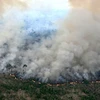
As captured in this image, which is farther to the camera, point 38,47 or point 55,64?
point 38,47

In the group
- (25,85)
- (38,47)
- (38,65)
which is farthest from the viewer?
(38,47)

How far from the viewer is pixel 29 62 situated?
156 metres

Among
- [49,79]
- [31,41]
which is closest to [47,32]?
[31,41]

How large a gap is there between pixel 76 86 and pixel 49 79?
1098 cm

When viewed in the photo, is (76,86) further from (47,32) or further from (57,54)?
(47,32)

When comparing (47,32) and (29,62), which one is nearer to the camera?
(29,62)

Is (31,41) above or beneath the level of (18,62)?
above

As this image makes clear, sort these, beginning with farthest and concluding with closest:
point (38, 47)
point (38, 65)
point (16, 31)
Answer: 1. point (16, 31)
2. point (38, 47)
3. point (38, 65)

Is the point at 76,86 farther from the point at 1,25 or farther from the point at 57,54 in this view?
the point at 1,25

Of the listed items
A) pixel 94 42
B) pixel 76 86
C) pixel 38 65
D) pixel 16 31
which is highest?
pixel 16 31

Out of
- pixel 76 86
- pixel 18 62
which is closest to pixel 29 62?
pixel 18 62

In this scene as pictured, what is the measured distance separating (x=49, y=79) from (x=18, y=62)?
736 inches

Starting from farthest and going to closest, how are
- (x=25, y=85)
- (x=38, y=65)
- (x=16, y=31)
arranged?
(x=16, y=31) → (x=38, y=65) → (x=25, y=85)

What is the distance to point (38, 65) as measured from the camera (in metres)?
153
